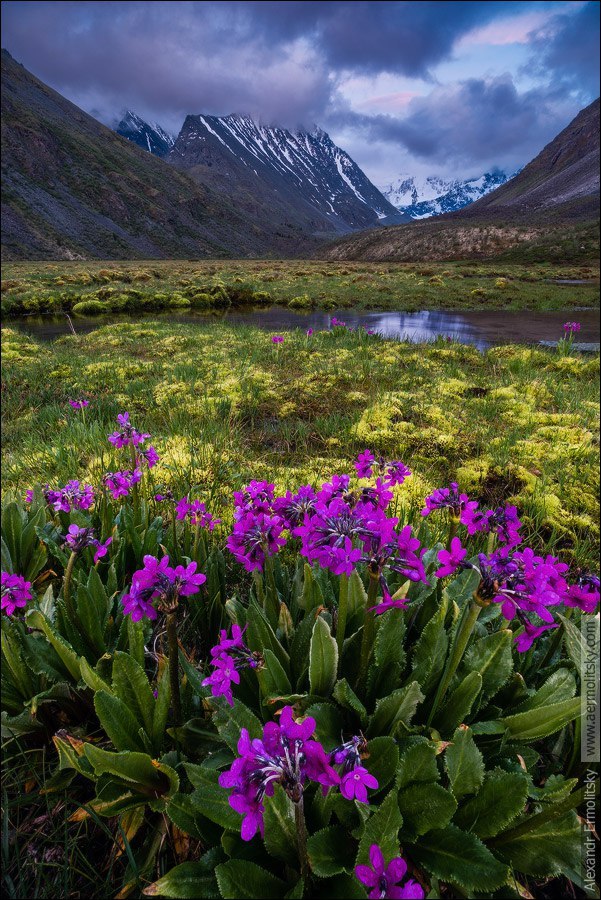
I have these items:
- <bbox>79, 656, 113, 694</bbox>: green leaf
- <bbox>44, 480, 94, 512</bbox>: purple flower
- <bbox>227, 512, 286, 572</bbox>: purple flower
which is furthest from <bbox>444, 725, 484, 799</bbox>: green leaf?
<bbox>44, 480, 94, 512</bbox>: purple flower

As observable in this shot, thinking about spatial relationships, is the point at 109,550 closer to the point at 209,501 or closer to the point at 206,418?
the point at 209,501

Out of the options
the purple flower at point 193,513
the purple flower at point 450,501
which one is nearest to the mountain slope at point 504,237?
the purple flower at point 450,501

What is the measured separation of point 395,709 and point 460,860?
0.49 m

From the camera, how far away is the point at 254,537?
2.04 meters

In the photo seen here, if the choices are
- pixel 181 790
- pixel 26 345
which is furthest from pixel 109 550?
pixel 26 345

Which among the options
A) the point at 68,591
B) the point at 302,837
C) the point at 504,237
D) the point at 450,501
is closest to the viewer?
the point at 302,837

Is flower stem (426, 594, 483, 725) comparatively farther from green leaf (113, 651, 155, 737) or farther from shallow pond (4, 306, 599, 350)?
shallow pond (4, 306, 599, 350)

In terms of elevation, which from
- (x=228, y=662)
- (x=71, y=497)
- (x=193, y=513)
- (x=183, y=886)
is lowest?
(x=183, y=886)

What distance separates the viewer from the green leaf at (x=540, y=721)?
68.7 inches

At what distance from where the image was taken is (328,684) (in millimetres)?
2006

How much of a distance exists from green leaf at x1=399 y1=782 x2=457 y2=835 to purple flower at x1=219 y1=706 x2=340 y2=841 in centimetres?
73

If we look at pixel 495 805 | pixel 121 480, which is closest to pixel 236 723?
pixel 495 805

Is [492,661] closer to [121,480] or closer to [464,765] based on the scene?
[464,765]

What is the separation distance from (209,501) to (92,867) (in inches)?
93.9
